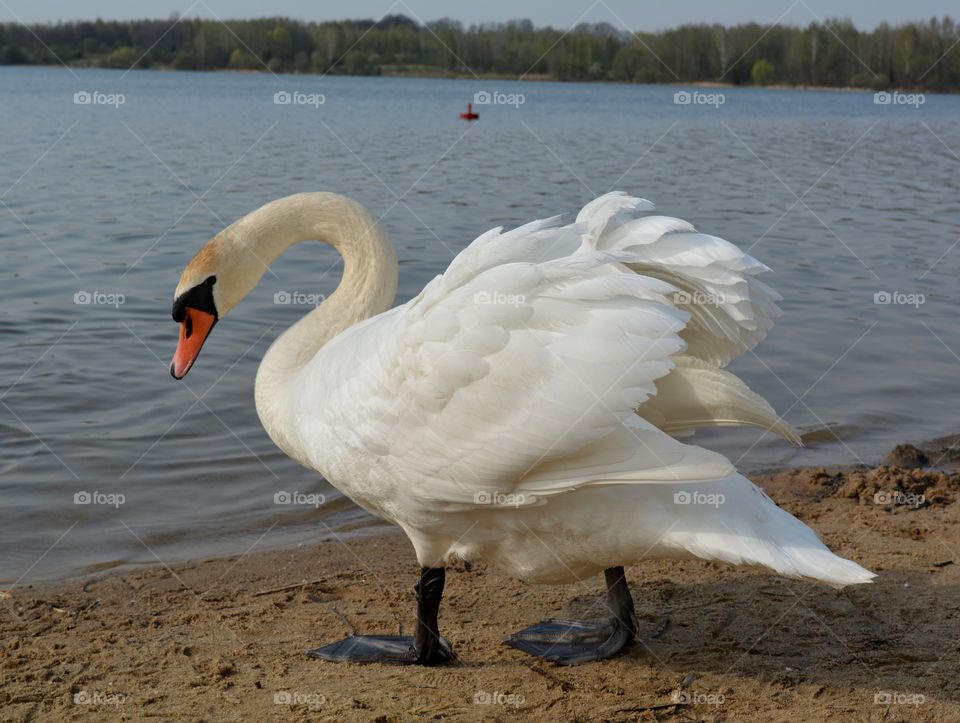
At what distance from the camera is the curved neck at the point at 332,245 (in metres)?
4.68

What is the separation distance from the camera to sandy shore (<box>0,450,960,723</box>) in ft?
12.5

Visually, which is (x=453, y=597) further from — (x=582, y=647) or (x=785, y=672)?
(x=785, y=672)

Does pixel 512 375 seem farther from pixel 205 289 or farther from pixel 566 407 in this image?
pixel 205 289

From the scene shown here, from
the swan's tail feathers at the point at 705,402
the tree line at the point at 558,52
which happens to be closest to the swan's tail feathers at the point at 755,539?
the swan's tail feathers at the point at 705,402

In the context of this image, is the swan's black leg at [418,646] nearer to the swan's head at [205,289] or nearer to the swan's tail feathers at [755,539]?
the swan's tail feathers at [755,539]

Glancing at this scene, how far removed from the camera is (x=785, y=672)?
410 cm

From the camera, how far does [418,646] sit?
425 centimetres

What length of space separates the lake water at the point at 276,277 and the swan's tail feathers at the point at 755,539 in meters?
2.66

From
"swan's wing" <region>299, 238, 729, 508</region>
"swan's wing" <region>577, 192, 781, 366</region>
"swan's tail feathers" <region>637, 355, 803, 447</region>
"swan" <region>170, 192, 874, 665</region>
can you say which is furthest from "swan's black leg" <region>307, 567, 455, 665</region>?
"swan's wing" <region>577, 192, 781, 366</region>

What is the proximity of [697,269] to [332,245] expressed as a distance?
1.65 metres

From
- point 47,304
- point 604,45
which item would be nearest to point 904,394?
point 47,304

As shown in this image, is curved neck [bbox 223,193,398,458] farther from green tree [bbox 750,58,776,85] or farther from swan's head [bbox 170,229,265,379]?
green tree [bbox 750,58,776,85]

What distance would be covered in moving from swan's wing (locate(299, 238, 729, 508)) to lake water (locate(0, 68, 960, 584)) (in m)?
2.30

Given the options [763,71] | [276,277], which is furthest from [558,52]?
[276,277]
